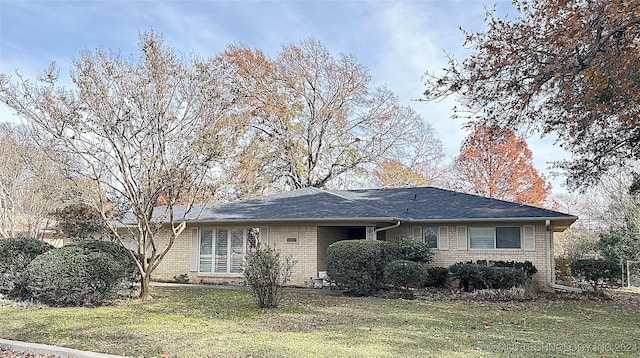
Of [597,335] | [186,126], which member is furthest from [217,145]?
[597,335]

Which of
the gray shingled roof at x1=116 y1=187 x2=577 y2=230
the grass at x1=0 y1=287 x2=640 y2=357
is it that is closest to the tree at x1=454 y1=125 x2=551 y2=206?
the gray shingled roof at x1=116 y1=187 x2=577 y2=230

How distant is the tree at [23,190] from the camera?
17750mm

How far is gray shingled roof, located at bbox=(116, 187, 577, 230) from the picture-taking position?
16.1m

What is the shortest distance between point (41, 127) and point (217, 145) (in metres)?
4.09

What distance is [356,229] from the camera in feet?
65.6

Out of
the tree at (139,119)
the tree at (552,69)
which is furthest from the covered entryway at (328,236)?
the tree at (552,69)

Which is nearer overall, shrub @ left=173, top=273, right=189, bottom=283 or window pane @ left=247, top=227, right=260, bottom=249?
shrub @ left=173, top=273, right=189, bottom=283

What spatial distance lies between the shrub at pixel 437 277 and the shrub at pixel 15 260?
10958mm

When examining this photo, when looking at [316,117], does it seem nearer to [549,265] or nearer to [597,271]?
[549,265]

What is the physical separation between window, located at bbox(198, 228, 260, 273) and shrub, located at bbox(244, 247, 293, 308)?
7213 millimetres

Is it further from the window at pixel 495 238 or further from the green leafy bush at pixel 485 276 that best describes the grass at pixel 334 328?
the window at pixel 495 238

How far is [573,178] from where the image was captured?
13914 millimetres

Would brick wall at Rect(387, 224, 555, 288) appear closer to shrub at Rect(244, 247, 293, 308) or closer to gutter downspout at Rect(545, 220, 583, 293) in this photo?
gutter downspout at Rect(545, 220, 583, 293)

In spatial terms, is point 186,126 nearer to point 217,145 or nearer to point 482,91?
point 217,145
